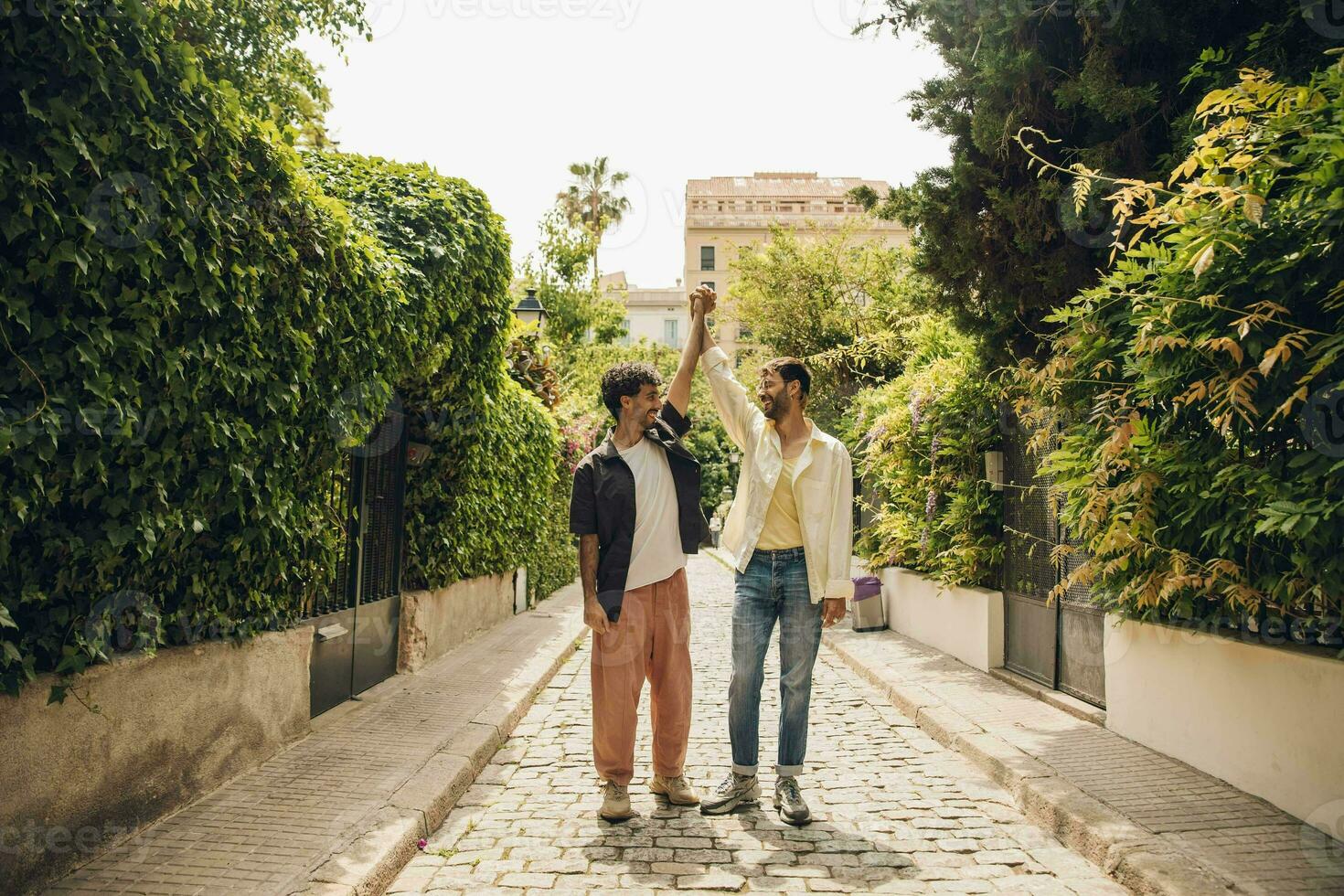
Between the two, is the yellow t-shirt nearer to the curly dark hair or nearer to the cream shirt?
the cream shirt

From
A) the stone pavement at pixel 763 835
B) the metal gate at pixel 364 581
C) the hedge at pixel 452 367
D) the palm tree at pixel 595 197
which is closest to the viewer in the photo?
the stone pavement at pixel 763 835

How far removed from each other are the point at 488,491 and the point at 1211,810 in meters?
7.78

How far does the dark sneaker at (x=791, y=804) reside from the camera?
178 inches

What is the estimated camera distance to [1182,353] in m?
4.38

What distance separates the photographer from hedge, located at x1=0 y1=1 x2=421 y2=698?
315cm

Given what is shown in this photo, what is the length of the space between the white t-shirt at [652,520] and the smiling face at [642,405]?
0.13 meters

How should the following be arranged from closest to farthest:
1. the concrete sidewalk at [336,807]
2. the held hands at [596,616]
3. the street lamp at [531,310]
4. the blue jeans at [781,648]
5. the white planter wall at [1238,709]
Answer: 1. the concrete sidewalk at [336,807]
2. the white planter wall at [1238,709]
3. the held hands at [596,616]
4. the blue jeans at [781,648]
5. the street lamp at [531,310]

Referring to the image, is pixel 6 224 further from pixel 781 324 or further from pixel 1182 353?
pixel 781 324

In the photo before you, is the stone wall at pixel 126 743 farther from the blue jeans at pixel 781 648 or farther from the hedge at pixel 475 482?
the hedge at pixel 475 482

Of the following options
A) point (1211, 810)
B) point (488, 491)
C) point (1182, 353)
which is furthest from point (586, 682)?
point (1182, 353)

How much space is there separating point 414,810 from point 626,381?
241 centimetres

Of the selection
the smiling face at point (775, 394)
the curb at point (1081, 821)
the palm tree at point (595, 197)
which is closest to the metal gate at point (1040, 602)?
the curb at point (1081, 821)

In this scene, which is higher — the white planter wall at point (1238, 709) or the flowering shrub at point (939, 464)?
the flowering shrub at point (939, 464)

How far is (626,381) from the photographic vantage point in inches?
187
